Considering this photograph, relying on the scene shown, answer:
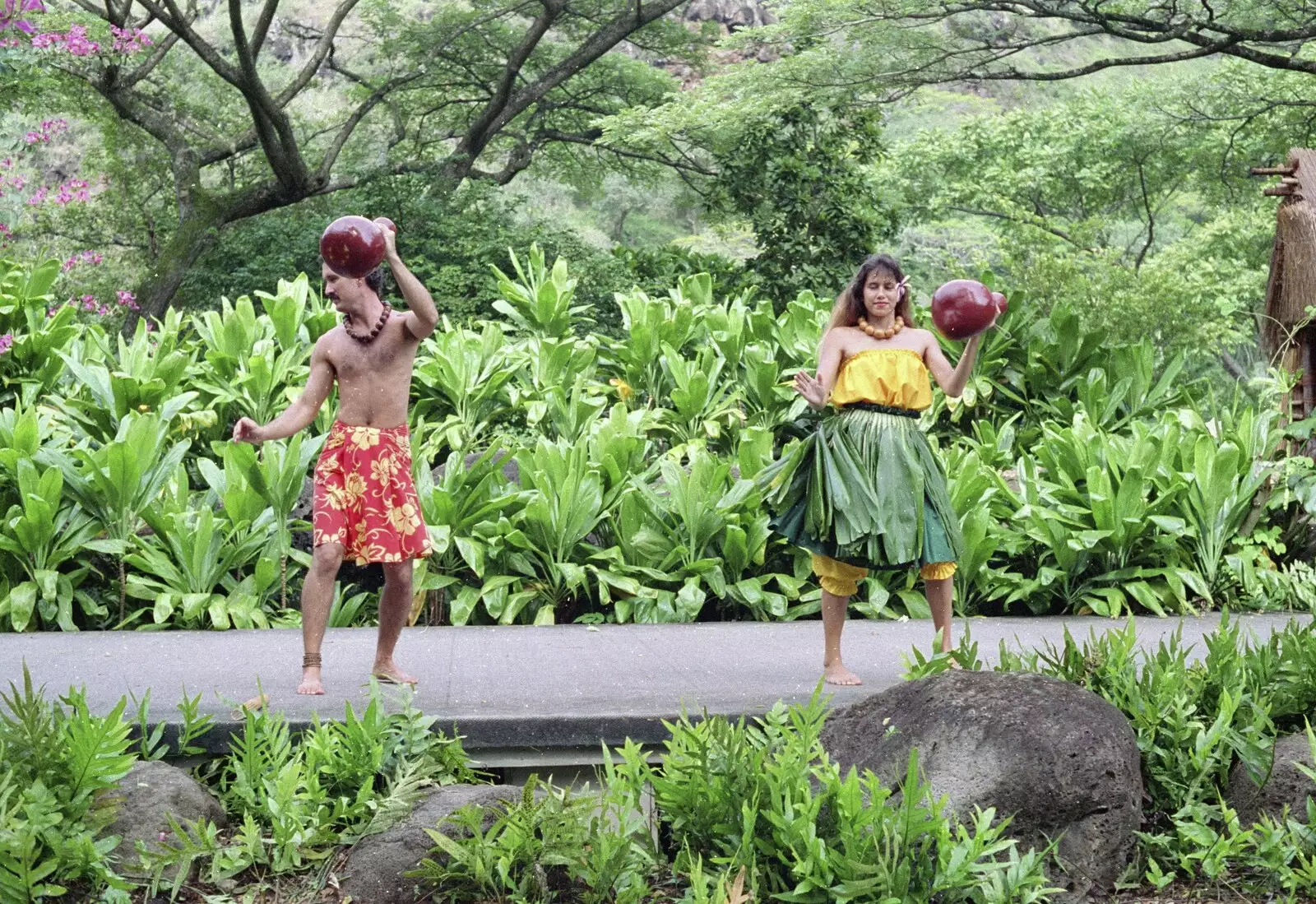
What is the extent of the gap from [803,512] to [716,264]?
9.83 metres

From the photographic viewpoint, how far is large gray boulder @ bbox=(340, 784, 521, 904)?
3.52m

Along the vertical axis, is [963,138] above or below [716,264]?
above

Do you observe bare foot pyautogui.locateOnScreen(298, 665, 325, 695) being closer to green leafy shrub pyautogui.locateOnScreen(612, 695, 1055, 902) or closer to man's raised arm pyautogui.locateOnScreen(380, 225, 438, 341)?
man's raised arm pyautogui.locateOnScreen(380, 225, 438, 341)

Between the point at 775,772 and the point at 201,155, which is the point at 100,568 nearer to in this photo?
the point at 775,772

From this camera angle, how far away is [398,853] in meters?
3.59

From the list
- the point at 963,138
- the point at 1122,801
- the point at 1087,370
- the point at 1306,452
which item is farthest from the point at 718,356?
the point at 963,138

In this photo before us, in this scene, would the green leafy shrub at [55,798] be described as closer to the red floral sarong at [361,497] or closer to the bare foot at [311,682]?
the bare foot at [311,682]

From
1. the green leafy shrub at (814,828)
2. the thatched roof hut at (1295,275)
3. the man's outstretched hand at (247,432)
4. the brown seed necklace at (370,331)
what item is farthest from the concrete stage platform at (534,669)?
the thatched roof hut at (1295,275)

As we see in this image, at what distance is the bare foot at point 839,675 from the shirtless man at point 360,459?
1.60 m

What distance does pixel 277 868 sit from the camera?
143 inches

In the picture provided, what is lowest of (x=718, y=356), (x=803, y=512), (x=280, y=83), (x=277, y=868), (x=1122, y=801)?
(x=277, y=868)

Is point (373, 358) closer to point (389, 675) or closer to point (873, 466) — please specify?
point (389, 675)

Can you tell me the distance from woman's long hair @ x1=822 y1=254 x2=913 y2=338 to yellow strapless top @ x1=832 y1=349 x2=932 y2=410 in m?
0.16

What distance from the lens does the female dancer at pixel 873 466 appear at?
508 centimetres
